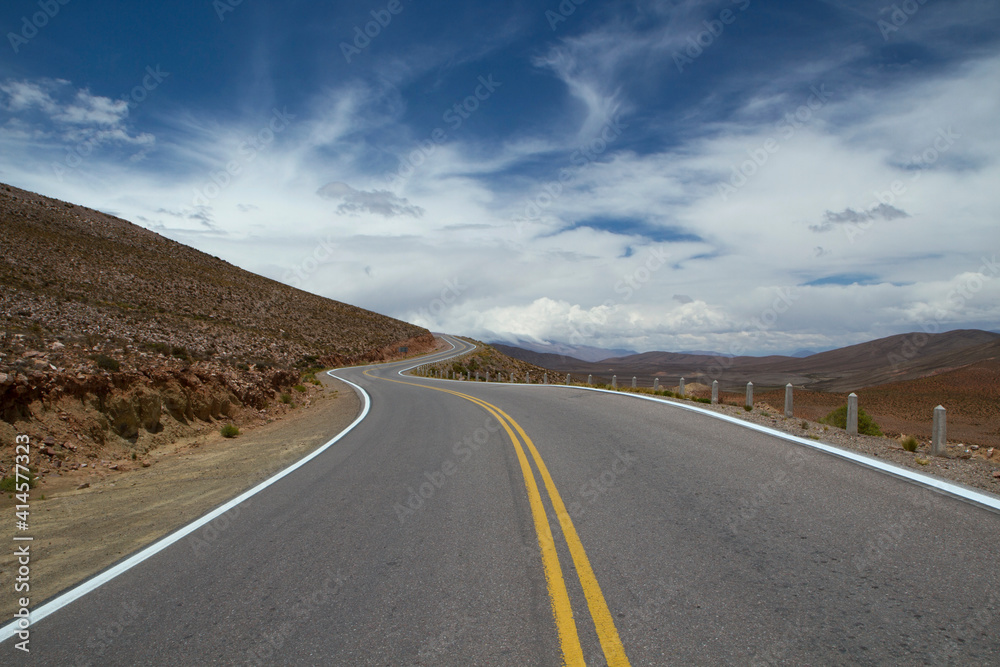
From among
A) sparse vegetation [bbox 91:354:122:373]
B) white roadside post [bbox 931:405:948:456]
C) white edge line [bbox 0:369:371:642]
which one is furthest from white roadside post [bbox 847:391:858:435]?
sparse vegetation [bbox 91:354:122:373]

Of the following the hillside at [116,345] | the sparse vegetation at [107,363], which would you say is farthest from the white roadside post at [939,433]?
the sparse vegetation at [107,363]

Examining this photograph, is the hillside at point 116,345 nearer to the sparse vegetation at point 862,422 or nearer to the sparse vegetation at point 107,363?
the sparse vegetation at point 107,363

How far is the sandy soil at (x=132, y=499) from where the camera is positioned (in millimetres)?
4742

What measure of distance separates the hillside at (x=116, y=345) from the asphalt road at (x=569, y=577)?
22.4ft

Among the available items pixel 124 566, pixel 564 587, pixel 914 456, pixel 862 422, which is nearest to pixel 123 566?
pixel 124 566

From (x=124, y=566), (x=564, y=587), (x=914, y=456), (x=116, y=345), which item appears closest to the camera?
(x=564, y=587)

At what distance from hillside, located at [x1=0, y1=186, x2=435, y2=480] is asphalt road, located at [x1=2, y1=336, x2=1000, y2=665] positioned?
6.83m

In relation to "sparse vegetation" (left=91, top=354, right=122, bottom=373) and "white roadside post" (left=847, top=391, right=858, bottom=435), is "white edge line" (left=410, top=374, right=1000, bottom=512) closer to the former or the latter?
"white roadside post" (left=847, top=391, right=858, bottom=435)

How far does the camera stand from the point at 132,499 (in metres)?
7.22

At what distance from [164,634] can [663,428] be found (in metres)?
8.96

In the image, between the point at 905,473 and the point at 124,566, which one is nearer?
the point at 124,566

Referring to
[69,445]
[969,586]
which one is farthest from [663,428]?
[69,445]

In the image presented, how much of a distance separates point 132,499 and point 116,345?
10163mm

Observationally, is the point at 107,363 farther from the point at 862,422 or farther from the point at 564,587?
the point at 862,422
